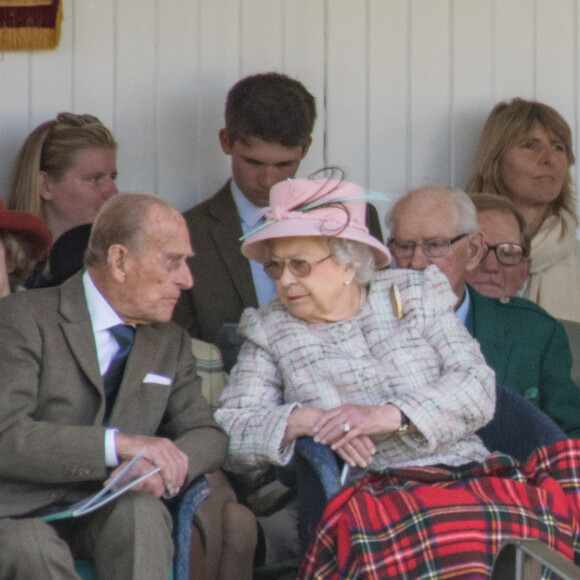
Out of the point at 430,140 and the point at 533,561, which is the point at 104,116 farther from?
the point at 533,561

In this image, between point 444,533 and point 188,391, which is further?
point 188,391

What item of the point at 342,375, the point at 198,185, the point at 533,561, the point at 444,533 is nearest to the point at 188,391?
the point at 342,375


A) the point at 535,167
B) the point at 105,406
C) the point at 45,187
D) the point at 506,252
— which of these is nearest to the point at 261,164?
the point at 45,187

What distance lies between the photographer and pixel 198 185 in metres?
5.00

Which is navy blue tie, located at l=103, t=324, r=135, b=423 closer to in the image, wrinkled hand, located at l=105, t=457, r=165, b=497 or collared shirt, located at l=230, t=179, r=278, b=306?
wrinkled hand, located at l=105, t=457, r=165, b=497

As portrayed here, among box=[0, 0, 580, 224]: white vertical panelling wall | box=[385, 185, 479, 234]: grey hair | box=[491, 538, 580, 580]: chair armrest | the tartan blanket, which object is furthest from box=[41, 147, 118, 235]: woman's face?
box=[491, 538, 580, 580]: chair armrest

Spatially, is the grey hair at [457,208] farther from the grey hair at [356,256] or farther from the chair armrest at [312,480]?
the chair armrest at [312,480]

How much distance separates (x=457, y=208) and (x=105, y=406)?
4.72 feet

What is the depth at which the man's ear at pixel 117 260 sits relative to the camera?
10.2 ft

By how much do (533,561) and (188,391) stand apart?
1.07 m

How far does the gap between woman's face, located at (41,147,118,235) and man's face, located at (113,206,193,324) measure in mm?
1518

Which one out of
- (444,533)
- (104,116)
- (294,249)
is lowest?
(444,533)

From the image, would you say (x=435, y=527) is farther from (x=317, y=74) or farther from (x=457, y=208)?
(x=317, y=74)

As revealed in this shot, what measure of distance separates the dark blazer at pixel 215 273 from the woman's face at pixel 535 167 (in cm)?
117
